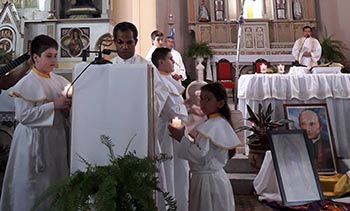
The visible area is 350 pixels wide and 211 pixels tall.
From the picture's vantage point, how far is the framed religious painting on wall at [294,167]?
5.57 feet

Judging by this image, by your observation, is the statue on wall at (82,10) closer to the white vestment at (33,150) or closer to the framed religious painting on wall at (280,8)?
the white vestment at (33,150)

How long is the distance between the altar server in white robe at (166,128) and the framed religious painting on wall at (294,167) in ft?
2.07

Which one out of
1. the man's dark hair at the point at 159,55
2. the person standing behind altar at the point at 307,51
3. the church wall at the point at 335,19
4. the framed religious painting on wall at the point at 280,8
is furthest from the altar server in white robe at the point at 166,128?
the framed religious painting on wall at the point at 280,8

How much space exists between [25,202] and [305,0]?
1030cm

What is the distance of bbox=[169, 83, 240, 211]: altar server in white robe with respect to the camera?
1.94 metres

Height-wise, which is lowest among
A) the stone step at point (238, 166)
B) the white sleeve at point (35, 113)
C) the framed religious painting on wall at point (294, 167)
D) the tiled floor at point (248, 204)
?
the tiled floor at point (248, 204)

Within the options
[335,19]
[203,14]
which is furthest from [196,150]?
[335,19]

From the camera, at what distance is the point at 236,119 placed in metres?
5.25

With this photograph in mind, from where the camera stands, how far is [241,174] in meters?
4.29

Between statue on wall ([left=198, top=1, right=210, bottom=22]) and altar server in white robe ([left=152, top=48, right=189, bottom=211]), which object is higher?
statue on wall ([left=198, top=1, right=210, bottom=22])

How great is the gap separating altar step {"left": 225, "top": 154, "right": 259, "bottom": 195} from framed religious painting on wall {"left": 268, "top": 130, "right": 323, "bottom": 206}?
2.28 metres

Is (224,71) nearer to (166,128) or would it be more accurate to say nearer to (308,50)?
(308,50)

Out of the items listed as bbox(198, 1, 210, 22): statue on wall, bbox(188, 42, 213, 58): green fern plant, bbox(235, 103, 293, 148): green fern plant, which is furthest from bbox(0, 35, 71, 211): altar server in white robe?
bbox(198, 1, 210, 22): statue on wall

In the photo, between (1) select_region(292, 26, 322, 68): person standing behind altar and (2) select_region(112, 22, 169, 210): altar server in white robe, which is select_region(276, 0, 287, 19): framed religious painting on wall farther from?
(2) select_region(112, 22, 169, 210): altar server in white robe
